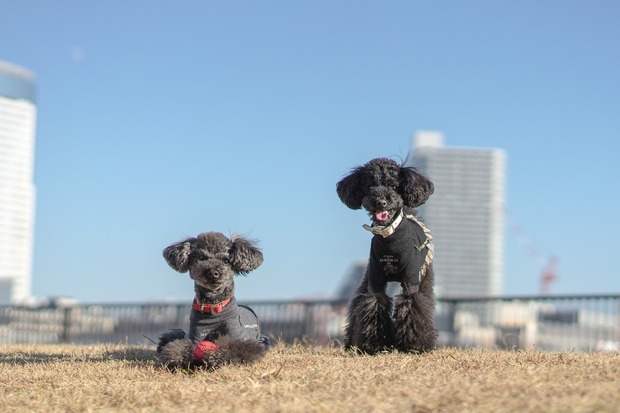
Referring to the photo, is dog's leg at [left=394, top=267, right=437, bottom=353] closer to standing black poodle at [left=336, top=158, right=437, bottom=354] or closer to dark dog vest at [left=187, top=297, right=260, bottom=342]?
standing black poodle at [left=336, top=158, right=437, bottom=354]

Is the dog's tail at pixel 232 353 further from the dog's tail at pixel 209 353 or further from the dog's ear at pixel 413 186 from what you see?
the dog's ear at pixel 413 186

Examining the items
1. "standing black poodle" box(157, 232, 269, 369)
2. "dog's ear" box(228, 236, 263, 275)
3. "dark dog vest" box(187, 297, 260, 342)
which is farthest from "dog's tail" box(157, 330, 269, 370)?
"dog's ear" box(228, 236, 263, 275)

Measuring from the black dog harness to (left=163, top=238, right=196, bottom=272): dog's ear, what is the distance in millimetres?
1395

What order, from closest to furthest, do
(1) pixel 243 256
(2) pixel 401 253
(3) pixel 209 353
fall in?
(3) pixel 209 353, (1) pixel 243 256, (2) pixel 401 253

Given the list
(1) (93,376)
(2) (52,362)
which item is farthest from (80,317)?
(1) (93,376)

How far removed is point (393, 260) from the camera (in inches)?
289

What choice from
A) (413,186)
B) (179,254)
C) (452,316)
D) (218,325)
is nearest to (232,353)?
(218,325)

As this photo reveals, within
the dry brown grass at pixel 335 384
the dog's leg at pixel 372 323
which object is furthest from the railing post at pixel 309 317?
the dry brown grass at pixel 335 384

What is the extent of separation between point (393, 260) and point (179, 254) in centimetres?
169

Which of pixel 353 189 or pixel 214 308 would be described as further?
pixel 353 189

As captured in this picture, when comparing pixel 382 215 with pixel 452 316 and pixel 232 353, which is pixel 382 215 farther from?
pixel 452 316

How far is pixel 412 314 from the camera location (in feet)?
24.6

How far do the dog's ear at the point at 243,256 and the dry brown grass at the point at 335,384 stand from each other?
0.71 metres

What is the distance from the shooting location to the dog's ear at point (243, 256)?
22.8ft
